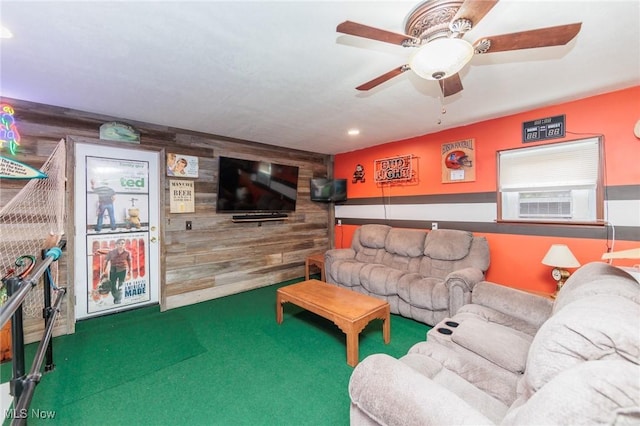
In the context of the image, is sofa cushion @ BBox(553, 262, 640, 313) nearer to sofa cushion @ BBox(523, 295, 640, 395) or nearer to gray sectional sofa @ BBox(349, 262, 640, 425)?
gray sectional sofa @ BBox(349, 262, 640, 425)

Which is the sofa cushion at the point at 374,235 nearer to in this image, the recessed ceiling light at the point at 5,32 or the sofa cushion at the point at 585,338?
the sofa cushion at the point at 585,338

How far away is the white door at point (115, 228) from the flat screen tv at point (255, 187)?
839mm

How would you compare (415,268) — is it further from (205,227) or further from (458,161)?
(205,227)

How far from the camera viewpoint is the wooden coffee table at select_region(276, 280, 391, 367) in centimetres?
228

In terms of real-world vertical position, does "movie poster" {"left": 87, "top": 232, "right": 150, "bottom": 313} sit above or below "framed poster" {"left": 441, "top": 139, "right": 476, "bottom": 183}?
below

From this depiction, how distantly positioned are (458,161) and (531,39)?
2.31 meters

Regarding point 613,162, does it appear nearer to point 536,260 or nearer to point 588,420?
point 536,260

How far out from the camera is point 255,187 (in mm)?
4168

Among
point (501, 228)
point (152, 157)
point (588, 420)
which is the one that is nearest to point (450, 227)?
point (501, 228)

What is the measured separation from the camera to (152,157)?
341cm

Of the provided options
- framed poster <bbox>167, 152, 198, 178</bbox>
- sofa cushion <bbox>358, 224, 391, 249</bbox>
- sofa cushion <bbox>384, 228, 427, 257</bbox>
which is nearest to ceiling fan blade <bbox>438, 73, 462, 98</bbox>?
sofa cushion <bbox>384, 228, 427, 257</bbox>

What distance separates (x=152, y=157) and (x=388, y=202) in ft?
11.4

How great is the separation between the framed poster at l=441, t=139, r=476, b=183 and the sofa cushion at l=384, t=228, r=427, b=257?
2.80ft

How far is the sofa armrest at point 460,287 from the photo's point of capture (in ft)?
8.77
